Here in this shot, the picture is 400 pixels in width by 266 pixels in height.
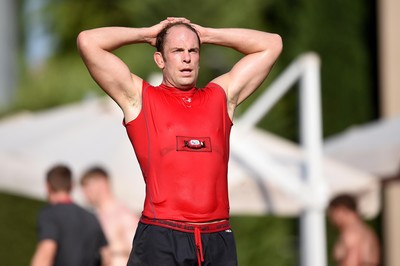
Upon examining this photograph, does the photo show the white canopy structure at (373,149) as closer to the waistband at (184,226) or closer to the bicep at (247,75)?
the bicep at (247,75)

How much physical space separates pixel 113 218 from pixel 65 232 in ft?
3.30

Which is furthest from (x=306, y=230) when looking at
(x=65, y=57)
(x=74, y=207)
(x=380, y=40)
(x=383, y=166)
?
(x=65, y=57)

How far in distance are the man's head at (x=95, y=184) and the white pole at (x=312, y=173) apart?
161 centimetres

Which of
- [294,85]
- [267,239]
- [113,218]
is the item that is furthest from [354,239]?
[294,85]

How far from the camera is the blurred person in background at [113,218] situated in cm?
848

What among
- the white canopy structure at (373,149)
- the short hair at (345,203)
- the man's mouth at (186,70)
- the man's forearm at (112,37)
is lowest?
the short hair at (345,203)

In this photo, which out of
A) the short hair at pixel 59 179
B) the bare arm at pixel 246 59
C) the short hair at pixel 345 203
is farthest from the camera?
the short hair at pixel 345 203

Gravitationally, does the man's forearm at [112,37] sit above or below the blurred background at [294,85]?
below

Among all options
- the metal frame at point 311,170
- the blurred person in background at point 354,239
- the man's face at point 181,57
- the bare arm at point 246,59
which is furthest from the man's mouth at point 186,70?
the blurred person in background at point 354,239

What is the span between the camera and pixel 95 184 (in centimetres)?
839

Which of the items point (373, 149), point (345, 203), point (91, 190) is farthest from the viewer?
point (373, 149)

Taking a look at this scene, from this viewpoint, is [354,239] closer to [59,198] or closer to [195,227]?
[59,198]

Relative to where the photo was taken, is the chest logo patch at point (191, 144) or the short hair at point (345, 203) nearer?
the chest logo patch at point (191, 144)

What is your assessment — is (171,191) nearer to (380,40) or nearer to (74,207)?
(74,207)
